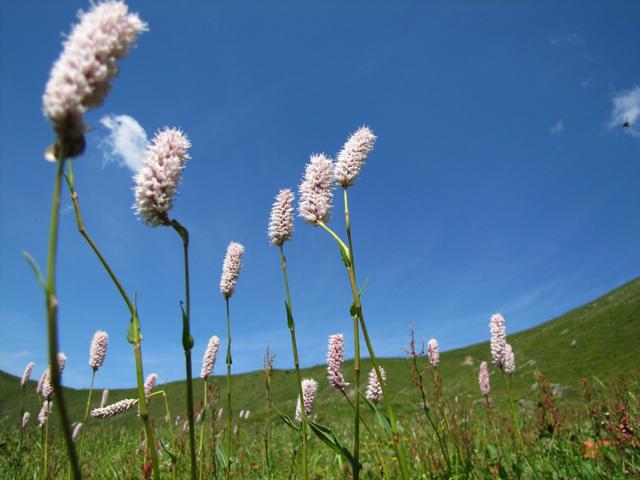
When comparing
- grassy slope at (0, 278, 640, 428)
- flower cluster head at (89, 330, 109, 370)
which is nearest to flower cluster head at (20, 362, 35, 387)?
flower cluster head at (89, 330, 109, 370)

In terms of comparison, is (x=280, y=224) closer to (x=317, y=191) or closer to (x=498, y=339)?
(x=317, y=191)

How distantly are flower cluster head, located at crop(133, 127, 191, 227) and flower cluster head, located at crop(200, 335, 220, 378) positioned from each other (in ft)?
10.7

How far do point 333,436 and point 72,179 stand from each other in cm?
272

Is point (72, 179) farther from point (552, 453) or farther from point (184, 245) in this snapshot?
point (552, 453)

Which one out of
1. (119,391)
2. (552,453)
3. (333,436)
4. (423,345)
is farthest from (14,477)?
(119,391)

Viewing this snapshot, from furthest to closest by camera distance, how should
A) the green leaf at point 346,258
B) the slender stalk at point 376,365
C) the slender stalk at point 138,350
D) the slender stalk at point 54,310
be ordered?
the green leaf at point 346,258 < the slender stalk at point 376,365 < the slender stalk at point 138,350 < the slender stalk at point 54,310

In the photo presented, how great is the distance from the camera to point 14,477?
245 inches

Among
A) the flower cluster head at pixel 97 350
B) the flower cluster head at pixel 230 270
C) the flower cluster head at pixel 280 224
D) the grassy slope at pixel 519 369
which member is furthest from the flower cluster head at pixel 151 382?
the grassy slope at pixel 519 369

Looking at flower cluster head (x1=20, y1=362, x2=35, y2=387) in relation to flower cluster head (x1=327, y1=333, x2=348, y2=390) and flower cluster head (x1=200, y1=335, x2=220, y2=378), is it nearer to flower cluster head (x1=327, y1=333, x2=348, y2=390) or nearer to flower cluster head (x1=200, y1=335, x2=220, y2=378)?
flower cluster head (x1=200, y1=335, x2=220, y2=378)

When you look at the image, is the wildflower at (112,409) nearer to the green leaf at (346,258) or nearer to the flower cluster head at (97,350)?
the green leaf at (346,258)

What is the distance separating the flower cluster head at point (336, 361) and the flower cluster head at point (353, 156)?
7.45 feet

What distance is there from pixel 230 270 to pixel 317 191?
52.1 inches

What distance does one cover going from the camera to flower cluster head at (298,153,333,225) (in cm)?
419

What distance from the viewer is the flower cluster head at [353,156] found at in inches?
165
